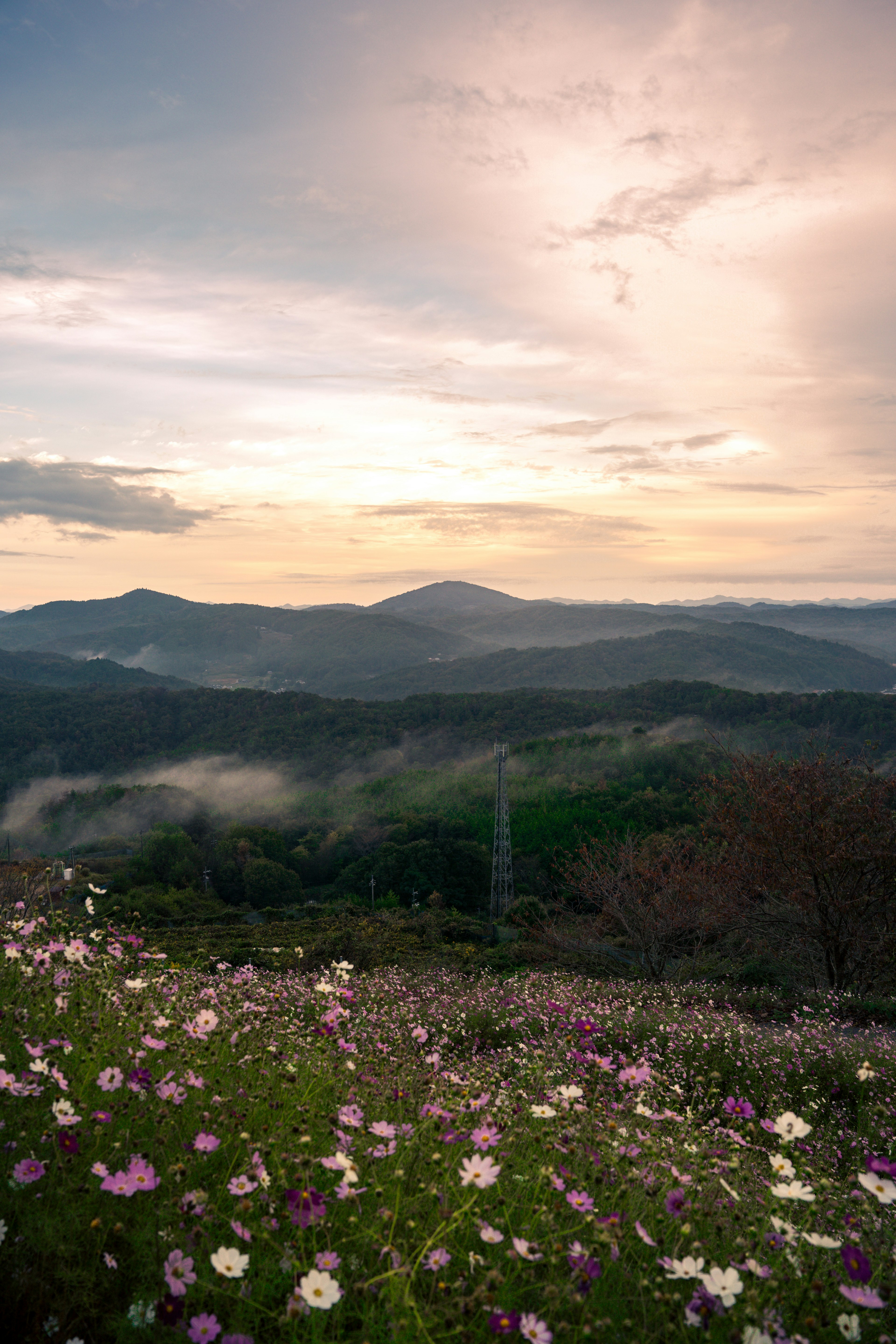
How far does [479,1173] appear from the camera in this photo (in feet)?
7.52

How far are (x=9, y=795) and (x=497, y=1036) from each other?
120404mm

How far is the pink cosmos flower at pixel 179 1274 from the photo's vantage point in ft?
6.43

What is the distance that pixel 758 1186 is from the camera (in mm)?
3762

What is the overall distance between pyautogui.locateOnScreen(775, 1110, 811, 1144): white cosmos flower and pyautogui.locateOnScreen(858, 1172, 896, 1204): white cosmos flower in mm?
205

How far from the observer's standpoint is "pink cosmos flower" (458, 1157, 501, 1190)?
221 centimetres

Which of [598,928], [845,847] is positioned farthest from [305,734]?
[845,847]

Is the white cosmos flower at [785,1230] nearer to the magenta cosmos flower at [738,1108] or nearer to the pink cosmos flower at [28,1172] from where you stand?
the magenta cosmos flower at [738,1108]

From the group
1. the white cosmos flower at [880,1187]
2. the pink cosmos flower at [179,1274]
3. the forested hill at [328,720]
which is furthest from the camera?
the forested hill at [328,720]

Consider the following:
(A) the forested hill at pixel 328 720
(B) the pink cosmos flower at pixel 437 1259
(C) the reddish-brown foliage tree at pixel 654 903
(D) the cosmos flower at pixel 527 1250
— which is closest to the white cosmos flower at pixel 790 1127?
(D) the cosmos flower at pixel 527 1250

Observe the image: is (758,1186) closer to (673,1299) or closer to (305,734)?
(673,1299)

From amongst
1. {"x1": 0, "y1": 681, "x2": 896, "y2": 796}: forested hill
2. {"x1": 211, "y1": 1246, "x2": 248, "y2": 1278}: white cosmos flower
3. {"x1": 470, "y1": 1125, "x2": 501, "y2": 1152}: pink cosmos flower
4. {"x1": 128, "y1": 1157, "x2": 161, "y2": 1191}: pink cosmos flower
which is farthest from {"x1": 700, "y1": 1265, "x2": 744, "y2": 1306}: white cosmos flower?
{"x1": 0, "y1": 681, "x2": 896, "y2": 796}: forested hill

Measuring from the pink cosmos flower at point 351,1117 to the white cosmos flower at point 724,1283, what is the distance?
Result: 132 cm

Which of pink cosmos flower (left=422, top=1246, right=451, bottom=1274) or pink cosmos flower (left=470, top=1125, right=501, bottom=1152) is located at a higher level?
pink cosmos flower (left=422, top=1246, right=451, bottom=1274)

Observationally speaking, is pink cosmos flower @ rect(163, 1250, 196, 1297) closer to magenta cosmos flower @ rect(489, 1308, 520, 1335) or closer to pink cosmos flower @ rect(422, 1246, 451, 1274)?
pink cosmos flower @ rect(422, 1246, 451, 1274)
